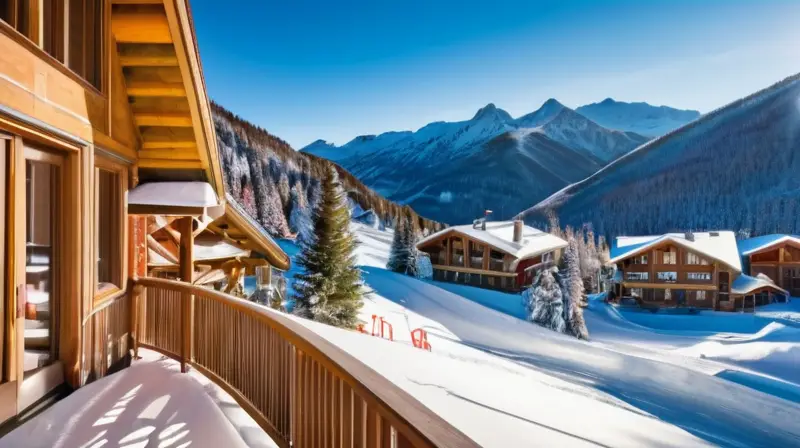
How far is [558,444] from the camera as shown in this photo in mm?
7004

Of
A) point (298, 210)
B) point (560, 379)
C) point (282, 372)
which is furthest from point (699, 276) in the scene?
point (282, 372)

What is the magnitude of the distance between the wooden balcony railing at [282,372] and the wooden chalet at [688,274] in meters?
39.2

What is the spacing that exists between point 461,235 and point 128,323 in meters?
33.2

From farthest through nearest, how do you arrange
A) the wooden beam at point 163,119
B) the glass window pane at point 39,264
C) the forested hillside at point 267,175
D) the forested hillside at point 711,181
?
the forested hillside at point 711,181
the forested hillside at point 267,175
the wooden beam at point 163,119
the glass window pane at point 39,264

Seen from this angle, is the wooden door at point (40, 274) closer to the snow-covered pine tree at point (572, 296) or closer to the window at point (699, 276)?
the snow-covered pine tree at point (572, 296)

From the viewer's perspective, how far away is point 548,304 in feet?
90.8

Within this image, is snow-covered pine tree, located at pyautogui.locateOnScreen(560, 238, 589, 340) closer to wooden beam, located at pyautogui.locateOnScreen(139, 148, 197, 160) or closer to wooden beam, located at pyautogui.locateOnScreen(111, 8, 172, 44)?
wooden beam, located at pyautogui.locateOnScreen(139, 148, 197, 160)

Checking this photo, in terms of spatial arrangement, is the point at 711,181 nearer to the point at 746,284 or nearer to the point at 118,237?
Result: the point at 746,284

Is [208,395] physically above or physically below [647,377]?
above

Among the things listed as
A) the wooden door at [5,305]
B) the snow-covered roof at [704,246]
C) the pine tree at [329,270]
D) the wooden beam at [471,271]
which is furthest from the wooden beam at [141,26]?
the snow-covered roof at [704,246]

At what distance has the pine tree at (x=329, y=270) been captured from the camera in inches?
776

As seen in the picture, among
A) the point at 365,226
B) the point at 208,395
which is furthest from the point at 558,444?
the point at 365,226

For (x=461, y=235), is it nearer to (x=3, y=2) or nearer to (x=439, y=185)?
(x=3, y=2)

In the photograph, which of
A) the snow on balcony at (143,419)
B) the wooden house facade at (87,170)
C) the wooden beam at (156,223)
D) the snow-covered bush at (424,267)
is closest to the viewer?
the wooden house facade at (87,170)
